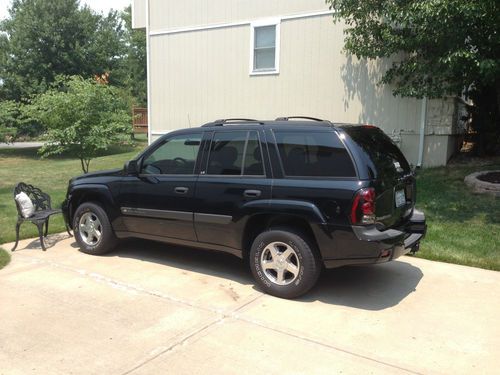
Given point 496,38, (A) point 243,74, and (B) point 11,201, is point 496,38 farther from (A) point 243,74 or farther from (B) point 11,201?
(B) point 11,201

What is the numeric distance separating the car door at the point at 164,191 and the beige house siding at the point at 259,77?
781 cm

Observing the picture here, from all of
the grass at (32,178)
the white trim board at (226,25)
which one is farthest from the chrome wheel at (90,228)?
the white trim board at (226,25)

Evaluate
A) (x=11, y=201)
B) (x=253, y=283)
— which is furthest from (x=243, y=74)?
(x=253, y=283)

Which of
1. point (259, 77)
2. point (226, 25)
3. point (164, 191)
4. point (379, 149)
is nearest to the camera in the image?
point (379, 149)

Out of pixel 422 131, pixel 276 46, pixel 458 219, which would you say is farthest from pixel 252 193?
pixel 276 46

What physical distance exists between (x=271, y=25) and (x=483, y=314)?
1062 centimetres

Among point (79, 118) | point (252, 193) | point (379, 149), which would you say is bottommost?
point (252, 193)

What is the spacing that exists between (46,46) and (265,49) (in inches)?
541

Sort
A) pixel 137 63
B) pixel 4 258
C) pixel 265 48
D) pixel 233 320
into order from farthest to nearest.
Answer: pixel 137 63 < pixel 265 48 < pixel 4 258 < pixel 233 320

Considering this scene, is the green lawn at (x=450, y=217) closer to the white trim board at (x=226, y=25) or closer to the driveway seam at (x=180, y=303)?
the driveway seam at (x=180, y=303)

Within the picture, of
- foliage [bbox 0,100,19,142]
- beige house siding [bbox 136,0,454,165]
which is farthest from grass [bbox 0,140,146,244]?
beige house siding [bbox 136,0,454,165]

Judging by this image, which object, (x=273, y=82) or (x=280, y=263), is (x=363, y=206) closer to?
(x=280, y=263)

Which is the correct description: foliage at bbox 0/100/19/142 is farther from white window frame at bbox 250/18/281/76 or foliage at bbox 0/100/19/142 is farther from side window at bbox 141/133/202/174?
side window at bbox 141/133/202/174

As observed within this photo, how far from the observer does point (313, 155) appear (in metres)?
4.79
